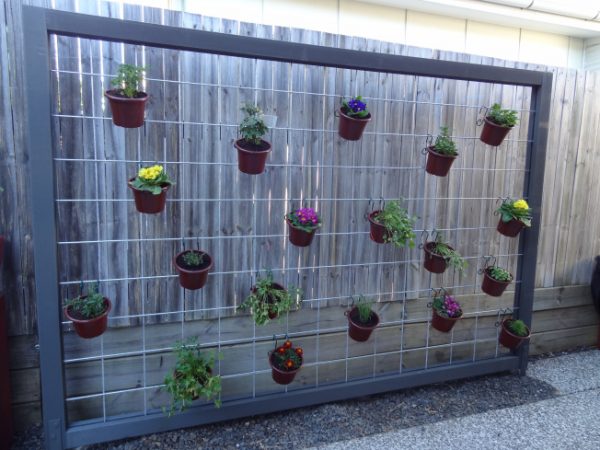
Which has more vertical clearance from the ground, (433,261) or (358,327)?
(433,261)

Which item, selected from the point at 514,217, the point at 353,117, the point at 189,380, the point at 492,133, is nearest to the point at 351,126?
the point at 353,117

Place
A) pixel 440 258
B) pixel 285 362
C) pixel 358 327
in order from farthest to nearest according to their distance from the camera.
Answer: pixel 440 258
pixel 358 327
pixel 285 362

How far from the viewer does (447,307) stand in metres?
2.91

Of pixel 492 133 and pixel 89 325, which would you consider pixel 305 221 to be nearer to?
pixel 89 325

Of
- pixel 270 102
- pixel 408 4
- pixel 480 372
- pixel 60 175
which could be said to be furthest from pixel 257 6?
pixel 480 372

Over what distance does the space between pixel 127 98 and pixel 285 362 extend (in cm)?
174

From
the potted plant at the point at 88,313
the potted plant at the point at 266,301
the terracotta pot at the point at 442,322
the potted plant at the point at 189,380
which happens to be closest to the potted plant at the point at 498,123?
the terracotta pot at the point at 442,322

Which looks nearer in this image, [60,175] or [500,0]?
[60,175]

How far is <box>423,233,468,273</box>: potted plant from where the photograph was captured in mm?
2750

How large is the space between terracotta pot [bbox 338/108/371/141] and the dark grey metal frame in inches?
13.1

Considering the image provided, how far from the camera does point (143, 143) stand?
7.70ft

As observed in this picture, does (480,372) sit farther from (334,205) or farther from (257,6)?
(257,6)

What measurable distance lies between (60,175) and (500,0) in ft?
11.9

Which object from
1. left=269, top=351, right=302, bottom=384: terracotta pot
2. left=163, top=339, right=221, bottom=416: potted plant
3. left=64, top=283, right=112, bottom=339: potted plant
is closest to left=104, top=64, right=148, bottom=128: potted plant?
left=64, top=283, right=112, bottom=339: potted plant
